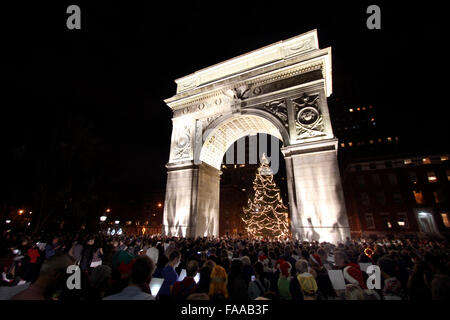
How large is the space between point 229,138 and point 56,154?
597 inches

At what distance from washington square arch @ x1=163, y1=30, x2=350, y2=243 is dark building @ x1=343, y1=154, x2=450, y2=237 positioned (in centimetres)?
Answer: 2217

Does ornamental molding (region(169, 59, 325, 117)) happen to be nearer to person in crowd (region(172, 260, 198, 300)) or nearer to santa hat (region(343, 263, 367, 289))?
santa hat (region(343, 263, 367, 289))

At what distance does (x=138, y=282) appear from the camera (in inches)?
84.7

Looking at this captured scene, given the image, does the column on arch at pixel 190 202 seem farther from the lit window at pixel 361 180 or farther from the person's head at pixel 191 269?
the lit window at pixel 361 180

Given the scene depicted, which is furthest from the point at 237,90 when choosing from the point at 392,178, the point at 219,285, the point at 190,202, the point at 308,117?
the point at 392,178

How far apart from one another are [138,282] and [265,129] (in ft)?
59.9

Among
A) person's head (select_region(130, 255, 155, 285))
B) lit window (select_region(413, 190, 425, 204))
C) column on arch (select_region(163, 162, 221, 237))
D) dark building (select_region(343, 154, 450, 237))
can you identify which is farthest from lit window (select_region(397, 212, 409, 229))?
person's head (select_region(130, 255, 155, 285))

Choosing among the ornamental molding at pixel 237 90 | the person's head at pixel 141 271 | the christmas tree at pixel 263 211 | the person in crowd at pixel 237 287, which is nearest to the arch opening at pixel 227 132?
the ornamental molding at pixel 237 90

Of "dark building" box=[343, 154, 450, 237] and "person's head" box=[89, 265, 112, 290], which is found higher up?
"dark building" box=[343, 154, 450, 237]

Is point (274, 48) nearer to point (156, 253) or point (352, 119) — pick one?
point (156, 253)

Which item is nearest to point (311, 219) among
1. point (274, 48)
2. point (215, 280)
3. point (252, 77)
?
point (215, 280)

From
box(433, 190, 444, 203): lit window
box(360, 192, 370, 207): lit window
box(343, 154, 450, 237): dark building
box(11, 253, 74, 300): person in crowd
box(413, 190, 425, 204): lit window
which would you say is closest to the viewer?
box(11, 253, 74, 300): person in crowd

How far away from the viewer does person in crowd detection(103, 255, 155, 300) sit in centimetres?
196

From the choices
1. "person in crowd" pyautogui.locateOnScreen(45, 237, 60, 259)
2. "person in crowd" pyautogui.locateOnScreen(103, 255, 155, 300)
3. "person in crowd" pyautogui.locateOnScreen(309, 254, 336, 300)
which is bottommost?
"person in crowd" pyautogui.locateOnScreen(309, 254, 336, 300)
